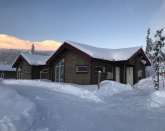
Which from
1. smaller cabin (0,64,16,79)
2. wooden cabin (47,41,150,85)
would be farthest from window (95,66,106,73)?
smaller cabin (0,64,16,79)

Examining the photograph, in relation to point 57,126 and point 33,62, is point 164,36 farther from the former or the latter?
point 57,126

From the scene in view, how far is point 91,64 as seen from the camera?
2352 centimetres

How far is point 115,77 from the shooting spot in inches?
1040

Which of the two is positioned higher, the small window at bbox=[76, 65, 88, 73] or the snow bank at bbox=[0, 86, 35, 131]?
the small window at bbox=[76, 65, 88, 73]

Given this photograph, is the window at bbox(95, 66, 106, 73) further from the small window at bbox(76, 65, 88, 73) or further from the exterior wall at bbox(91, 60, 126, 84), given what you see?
the small window at bbox(76, 65, 88, 73)

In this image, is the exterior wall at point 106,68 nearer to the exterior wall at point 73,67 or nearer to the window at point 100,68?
the window at point 100,68

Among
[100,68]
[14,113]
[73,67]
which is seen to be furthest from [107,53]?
[14,113]

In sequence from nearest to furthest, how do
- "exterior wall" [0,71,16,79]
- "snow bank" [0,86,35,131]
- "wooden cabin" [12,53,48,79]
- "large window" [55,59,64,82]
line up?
"snow bank" [0,86,35,131] < "large window" [55,59,64,82] < "wooden cabin" [12,53,48,79] < "exterior wall" [0,71,16,79]

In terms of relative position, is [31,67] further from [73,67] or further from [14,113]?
[14,113]

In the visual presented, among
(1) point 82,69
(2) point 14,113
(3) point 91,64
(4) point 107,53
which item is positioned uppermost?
(4) point 107,53

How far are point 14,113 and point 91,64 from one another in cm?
1680

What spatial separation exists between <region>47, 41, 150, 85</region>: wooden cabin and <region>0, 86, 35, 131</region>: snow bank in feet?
49.0

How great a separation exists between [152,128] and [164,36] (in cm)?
2165

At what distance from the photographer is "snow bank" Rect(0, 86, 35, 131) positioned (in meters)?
6.27
